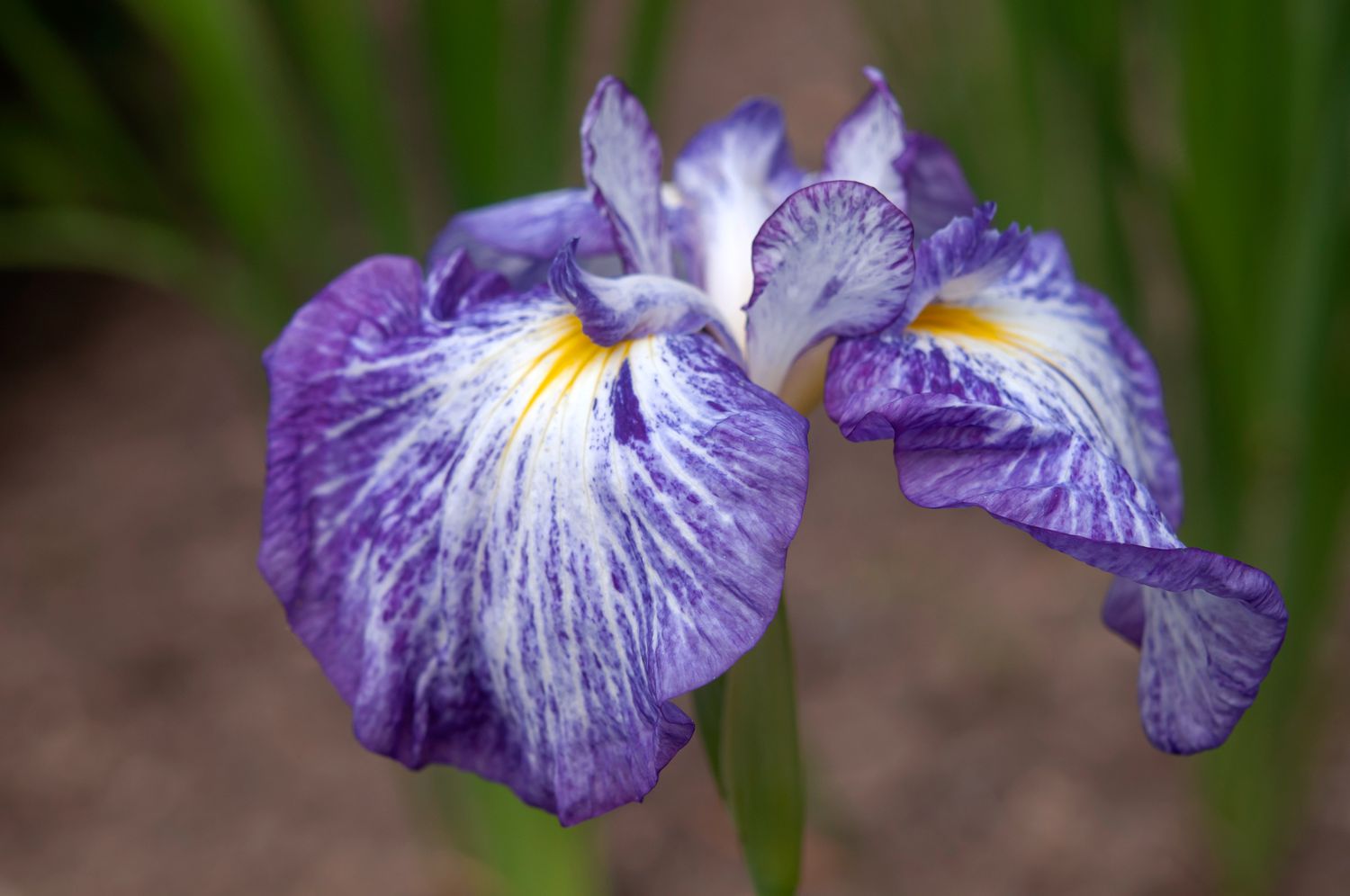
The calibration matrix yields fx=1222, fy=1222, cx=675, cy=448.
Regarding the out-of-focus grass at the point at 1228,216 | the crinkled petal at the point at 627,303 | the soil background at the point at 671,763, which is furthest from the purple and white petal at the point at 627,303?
the soil background at the point at 671,763

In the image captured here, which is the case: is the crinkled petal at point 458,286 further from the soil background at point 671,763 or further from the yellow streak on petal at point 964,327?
the soil background at point 671,763

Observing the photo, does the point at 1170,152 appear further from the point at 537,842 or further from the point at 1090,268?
the point at 537,842

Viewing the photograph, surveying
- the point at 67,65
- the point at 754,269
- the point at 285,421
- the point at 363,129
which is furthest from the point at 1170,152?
the point at 67,65

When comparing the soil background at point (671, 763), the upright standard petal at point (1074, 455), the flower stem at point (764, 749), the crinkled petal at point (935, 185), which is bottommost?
the soil background at point (671, 763)

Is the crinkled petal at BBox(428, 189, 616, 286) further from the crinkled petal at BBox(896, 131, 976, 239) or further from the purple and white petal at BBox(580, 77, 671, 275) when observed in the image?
the crinkled petal at BBox(896, 131, 976, 239)

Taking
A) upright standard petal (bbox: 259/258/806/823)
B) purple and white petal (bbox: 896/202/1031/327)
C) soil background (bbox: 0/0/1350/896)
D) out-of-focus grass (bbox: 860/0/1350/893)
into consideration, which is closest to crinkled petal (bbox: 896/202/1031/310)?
purple and white petal (bbox: 896/202/1031/327)

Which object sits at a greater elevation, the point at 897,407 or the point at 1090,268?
the point at 897,407

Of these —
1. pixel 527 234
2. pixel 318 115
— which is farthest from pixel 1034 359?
pixel 318 115

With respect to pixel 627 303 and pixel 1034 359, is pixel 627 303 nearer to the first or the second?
pixel 627 303
